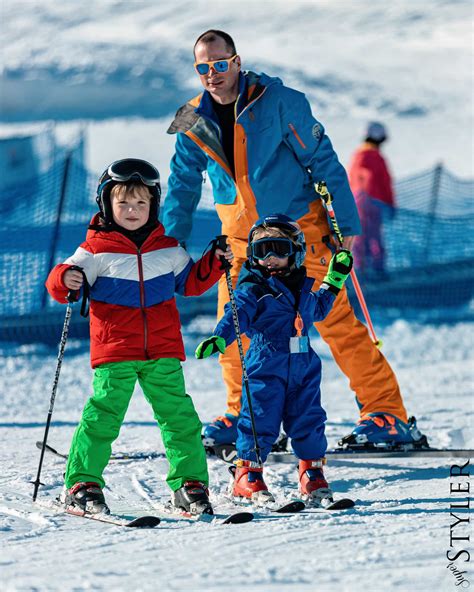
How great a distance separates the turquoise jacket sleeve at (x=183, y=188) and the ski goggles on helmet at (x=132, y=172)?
2.75ft

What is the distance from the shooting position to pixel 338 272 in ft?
15.5

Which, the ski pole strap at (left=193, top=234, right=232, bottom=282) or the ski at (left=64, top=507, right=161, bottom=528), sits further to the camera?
the ski pole strap at (left=193, top=234, right=232, bottom=282)

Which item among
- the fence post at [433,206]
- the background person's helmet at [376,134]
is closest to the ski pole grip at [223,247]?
the background person's helmet at [376,134]

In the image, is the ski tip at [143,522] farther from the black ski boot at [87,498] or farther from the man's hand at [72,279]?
the man's hand at [72,279]

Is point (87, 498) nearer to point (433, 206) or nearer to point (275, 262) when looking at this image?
point (275, 262)

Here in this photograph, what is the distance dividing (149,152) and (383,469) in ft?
52.4

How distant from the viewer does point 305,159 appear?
5121mm

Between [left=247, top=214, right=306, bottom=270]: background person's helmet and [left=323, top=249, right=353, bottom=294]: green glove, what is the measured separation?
168 mm

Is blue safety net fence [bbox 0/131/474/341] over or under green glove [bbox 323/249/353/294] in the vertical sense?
over

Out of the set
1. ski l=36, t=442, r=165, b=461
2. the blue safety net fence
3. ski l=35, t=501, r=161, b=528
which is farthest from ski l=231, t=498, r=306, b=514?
the blue safety net fence

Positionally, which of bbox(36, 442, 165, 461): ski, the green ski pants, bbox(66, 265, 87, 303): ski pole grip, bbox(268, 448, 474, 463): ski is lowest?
bbox(36, 442, 165, 461): ski

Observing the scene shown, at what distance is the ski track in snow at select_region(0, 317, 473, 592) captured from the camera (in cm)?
336

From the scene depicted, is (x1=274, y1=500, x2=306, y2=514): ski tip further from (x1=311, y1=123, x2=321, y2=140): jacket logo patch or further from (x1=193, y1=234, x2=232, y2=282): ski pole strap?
(x1=311, y1=123, x2=321, y2=140): jacket logo patch

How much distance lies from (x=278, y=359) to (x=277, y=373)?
0.06m
